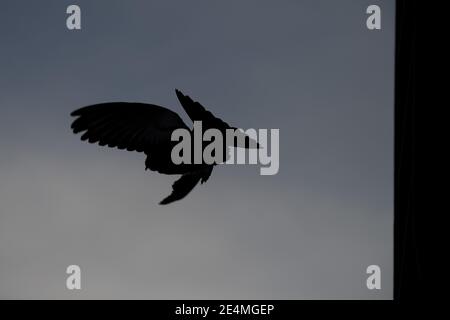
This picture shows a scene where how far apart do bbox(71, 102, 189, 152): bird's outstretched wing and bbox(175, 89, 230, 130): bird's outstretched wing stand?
11cm

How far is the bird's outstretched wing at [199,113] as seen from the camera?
17.2 ft

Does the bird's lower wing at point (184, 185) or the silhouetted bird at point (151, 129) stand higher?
the silhouetted bird at point (151, 129)

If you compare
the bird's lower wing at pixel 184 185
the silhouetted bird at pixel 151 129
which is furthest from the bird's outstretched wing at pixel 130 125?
the bird's lower wing at pixel 184 185

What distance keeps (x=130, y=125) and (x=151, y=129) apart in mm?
171

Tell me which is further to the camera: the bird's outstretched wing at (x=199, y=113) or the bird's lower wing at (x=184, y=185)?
the bird's outstretched wing at (x=199, y=113)

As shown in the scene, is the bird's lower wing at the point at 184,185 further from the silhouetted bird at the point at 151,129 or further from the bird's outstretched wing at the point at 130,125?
the bird's outstretched wing at the point at 130,125

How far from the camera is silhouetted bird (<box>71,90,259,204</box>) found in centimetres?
520

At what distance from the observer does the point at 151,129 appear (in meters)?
5.27

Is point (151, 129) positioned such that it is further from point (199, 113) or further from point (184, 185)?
point (184, 185)

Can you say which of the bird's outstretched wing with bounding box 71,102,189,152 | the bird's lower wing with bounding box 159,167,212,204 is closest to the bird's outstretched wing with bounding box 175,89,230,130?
the bird's outstretched wing with bounding box 71,102,189,152
